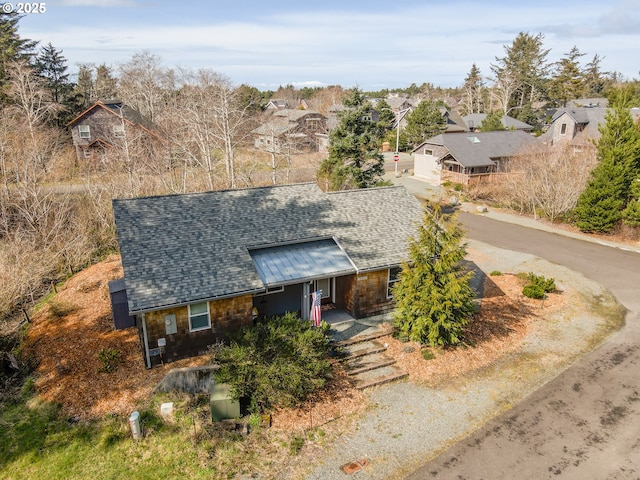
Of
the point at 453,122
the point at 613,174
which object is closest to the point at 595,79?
the point at 453,122

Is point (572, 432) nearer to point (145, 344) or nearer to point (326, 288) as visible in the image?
point (326, 288)

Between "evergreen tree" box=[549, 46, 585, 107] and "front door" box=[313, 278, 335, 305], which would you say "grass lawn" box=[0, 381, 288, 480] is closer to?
"front door" box=[313, 278, 335, 305]

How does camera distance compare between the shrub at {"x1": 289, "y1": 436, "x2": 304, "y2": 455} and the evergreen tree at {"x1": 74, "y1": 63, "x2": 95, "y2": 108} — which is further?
the evergreen tree at {"x1": 74, "y1": 63, "x2": 95, "y2": 108}

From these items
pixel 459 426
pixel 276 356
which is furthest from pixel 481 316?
pixel 276 356

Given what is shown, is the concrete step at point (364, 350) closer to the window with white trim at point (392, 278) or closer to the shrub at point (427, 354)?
the shrub at point (427, 354)

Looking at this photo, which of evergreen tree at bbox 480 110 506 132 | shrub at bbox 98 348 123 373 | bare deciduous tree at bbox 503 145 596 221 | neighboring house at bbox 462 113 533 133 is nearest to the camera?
shrub at bbox 98 348 123 373

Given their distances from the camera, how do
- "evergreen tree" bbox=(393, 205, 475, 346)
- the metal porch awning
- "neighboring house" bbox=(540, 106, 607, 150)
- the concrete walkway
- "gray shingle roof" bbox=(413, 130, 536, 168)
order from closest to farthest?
"evergreen tree" bbox=(393, 205, 475, 346)
the metal porch awning
the concrete walkway
"gray shingle roof" bbox=(413, 130, 536, 168)
"neighboring house" bbox=(540, 106, 607, 150)

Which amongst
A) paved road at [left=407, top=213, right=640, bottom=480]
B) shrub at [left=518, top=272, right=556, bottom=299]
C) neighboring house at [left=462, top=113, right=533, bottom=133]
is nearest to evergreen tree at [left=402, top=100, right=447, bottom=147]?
neighboring house at [left=462, top=113, right=533, bottom=133]
